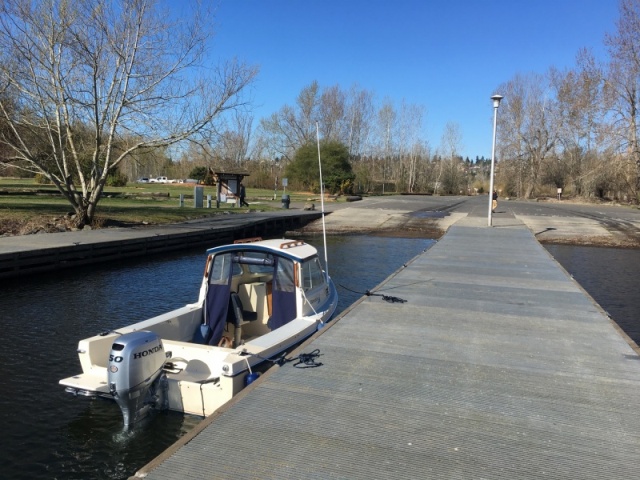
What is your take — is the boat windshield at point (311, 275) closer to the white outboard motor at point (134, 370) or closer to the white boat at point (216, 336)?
the white boat at point (216, 336)

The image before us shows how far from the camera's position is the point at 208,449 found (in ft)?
14.9

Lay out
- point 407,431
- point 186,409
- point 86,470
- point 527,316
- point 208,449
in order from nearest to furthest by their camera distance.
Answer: point 208,449 < point 407,431 < point 86,470 < point 186,409 < point 527,316

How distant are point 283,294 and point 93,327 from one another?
15.3ft

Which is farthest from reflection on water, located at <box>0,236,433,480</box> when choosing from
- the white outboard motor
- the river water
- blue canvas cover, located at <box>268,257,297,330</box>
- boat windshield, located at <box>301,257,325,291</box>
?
blue canvas cover, located at <box>268,257,297,330</box>

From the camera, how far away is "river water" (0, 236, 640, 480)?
6.21 m

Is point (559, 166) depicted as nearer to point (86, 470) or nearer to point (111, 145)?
point (111, 145)

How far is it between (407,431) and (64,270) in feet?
52.4

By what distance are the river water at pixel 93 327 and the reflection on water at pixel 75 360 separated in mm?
14

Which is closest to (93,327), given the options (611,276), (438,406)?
(438,406)

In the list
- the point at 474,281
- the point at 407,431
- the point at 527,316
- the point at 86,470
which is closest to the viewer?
the point at 407,431

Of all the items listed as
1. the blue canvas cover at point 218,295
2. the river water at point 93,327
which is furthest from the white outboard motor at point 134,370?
the blue canvas cover at point 218,295

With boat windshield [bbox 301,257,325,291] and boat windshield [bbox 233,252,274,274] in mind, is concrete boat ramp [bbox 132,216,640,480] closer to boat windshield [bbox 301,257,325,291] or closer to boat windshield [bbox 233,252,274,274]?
boat windshield [bbox 301,257,325,291]

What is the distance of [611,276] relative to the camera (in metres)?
19.3

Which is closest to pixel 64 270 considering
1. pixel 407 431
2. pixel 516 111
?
pixel 407 431
